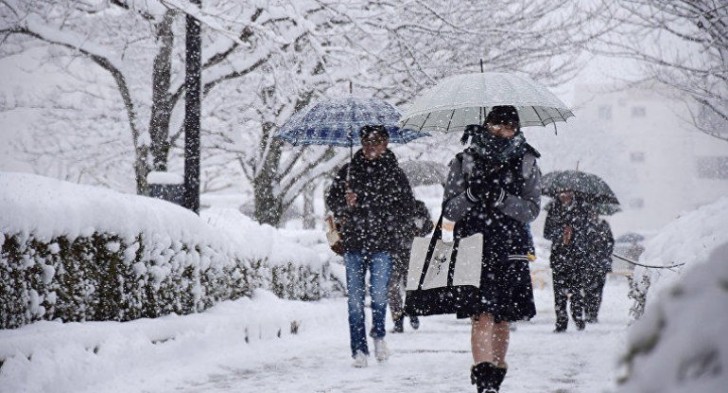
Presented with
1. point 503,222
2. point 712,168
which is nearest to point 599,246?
point 503,222

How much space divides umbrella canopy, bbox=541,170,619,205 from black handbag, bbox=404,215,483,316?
6.26 m

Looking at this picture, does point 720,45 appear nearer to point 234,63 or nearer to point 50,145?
point 234,63

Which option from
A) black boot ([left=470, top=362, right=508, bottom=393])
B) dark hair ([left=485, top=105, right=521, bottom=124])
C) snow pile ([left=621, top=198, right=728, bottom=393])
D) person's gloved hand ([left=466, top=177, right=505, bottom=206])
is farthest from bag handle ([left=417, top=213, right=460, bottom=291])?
snow pile ([left=621, top=198, right=728, bottom=393])

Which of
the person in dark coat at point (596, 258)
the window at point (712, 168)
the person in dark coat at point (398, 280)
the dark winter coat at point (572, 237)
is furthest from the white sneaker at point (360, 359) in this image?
the window at point (712, 168)

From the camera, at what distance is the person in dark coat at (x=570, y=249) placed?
394 inches

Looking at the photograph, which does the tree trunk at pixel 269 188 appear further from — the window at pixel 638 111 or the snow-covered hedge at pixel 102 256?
the window at pixel 638 111

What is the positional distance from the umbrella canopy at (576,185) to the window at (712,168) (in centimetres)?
5484

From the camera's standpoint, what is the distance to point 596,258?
34.2 ft

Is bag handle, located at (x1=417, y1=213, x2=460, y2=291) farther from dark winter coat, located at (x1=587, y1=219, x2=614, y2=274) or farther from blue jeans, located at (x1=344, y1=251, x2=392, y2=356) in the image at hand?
dark winter coat, located at (x1=587, y1=219, x2=614, y2=274)

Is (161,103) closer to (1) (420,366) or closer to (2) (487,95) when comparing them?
(1) (420,366)

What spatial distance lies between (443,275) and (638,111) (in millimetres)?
65255

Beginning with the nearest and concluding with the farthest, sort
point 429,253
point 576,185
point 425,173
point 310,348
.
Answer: point 429,253 → point 310,348 → point 576,185 → point 425,173

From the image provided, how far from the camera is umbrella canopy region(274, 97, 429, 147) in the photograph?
23.5 feet

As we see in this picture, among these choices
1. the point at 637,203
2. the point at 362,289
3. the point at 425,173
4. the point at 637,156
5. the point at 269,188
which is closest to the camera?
the point at 362,289
